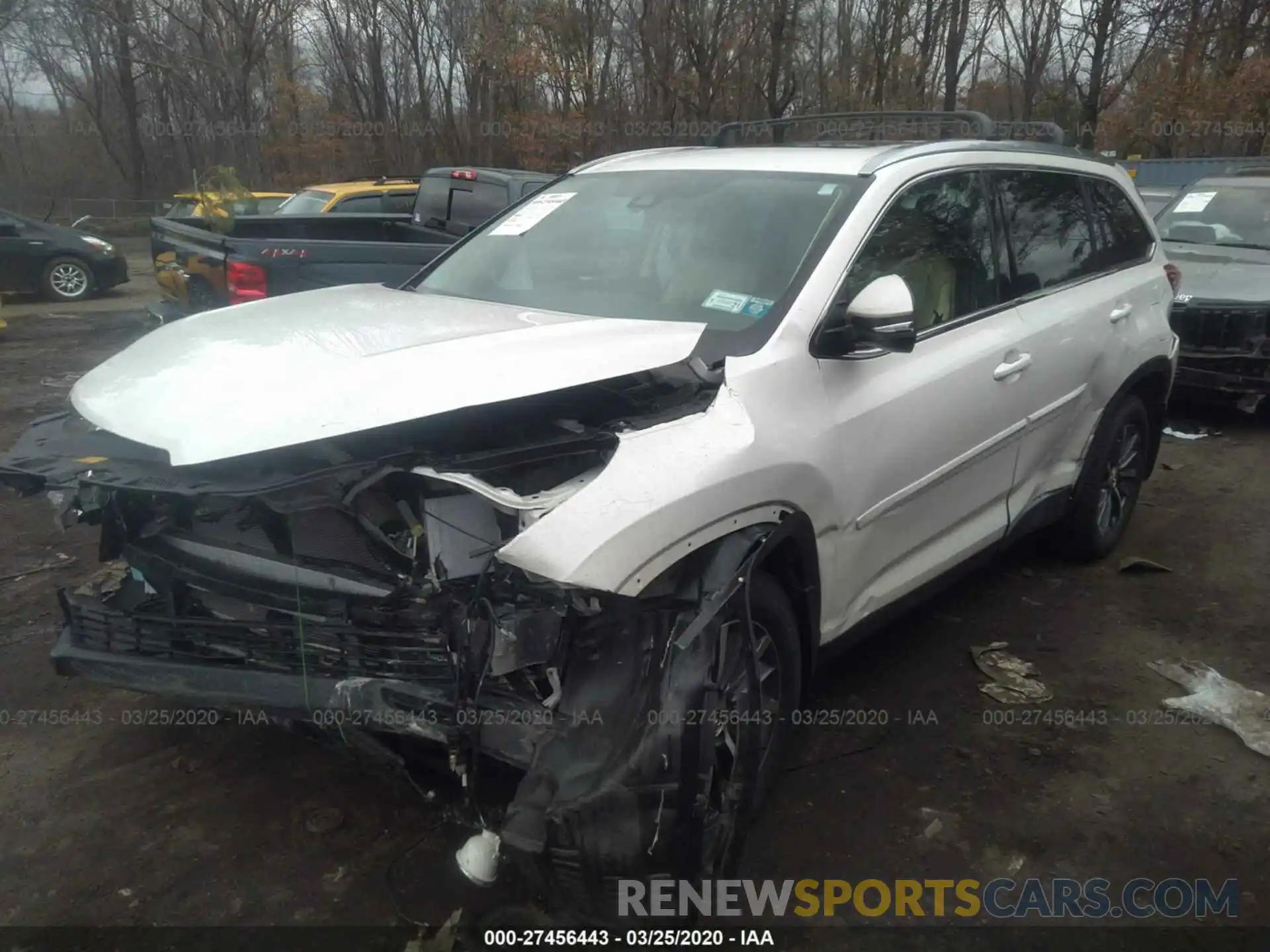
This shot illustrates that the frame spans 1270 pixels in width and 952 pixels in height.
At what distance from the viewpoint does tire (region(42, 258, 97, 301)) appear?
1332 cm

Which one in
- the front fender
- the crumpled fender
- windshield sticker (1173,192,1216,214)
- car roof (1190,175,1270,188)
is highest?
car roof (1190,175,1270,188)

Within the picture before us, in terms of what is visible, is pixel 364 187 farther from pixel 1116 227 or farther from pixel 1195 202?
pixel 1116 227

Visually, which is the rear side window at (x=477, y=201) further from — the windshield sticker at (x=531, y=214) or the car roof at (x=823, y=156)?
the windshield sticker at (x=531, y=214)

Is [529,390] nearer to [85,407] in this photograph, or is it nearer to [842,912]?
[85,407]

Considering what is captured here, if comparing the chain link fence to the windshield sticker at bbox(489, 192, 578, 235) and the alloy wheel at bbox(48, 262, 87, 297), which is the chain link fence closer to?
the alloy wheel at bbox(48, 262, 87, 297)

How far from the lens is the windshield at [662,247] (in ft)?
10.1

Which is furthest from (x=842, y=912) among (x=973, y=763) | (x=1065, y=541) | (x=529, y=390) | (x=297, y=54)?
(x=297, y=54)

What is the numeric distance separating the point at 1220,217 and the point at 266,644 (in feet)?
27.6

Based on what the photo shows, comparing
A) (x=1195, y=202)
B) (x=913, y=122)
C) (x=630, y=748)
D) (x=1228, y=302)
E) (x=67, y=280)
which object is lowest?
(x=67, y=280)

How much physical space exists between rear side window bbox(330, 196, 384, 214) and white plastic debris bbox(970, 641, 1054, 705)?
9198 mm

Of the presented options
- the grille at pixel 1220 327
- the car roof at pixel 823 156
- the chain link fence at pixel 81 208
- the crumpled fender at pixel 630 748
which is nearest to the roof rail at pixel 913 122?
the car roof at pixel 823 156

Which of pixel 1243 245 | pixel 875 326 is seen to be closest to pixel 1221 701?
pixel 875 326

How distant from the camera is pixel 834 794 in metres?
3.06

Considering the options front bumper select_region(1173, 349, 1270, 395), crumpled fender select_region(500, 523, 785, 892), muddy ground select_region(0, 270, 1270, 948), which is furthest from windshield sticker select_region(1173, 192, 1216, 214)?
crumpled fender select_region(500, 523, 785, 892)
